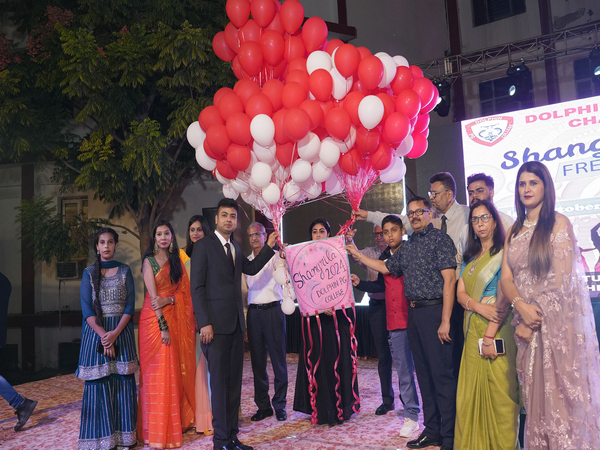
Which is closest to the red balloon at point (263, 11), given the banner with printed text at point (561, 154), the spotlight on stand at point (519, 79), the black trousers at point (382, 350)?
the black trousers at point (382, 350)

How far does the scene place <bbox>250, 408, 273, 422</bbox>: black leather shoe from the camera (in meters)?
3.95

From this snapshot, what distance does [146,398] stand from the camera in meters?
3.47

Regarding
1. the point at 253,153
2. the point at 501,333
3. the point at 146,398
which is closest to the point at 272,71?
the point at 253,153

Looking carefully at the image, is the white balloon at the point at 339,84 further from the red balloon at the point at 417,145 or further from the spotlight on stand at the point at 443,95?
the spotlight on stand at the point at 443,95

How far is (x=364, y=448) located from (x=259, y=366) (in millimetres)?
1234

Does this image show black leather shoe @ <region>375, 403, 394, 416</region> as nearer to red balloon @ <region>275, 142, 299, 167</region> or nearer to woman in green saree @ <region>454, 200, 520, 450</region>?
woman in green saree @ <region>454, 200, 520, 450</region>

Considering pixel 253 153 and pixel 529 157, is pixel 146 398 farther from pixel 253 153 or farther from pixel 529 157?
pixel 529 157

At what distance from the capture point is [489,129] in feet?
21.9

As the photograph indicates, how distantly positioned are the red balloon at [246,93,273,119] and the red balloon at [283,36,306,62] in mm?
475

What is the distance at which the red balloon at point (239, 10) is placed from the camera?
3.43 metres

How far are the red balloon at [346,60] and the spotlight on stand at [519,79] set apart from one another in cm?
490

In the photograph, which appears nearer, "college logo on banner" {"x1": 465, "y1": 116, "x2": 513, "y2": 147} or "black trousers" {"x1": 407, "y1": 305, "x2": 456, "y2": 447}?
"black trousers" {"x1": 407, "y1": 305, "x2": 456, "y2": 447}

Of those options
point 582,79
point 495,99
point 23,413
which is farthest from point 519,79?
point 23,413

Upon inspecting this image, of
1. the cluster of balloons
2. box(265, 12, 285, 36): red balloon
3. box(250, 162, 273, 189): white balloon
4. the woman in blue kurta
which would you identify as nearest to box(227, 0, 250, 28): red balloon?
the cluster of balloons
